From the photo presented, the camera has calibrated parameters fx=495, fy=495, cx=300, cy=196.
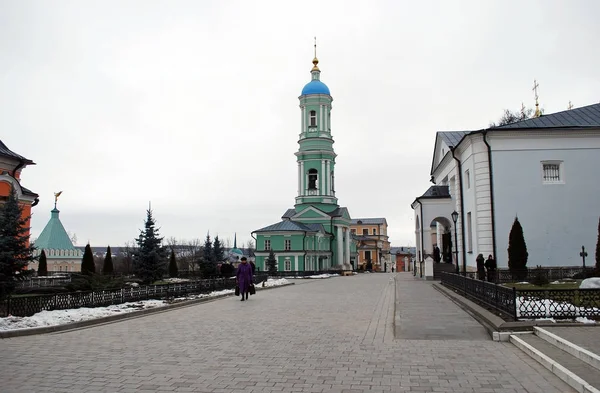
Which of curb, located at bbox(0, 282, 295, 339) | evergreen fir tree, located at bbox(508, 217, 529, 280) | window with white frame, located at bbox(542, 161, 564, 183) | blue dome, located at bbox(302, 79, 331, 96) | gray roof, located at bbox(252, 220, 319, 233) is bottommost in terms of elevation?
curb, located at bbox(0, 282, 295, 339)

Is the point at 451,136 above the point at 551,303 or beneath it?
above

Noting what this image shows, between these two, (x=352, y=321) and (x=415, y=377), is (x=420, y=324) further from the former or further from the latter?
(x=415, y=377)

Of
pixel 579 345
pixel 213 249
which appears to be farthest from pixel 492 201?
pixel 579 345

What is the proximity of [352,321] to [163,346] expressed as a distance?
16.2 ft

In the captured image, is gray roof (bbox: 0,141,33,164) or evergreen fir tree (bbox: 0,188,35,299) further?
gray roof (bbox: 0,141,33,164)

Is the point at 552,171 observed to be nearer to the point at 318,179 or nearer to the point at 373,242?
the point at 318,179

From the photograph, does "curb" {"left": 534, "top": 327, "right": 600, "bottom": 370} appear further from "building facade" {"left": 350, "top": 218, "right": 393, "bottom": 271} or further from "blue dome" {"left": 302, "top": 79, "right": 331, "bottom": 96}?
"building facade" {"left": 350, "top": 218, "right": 393, "bottom": 271}

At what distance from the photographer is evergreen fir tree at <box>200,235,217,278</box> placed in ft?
88.0

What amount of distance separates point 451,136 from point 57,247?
3600 cm

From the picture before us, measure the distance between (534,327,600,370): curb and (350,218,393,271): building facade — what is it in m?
78.1

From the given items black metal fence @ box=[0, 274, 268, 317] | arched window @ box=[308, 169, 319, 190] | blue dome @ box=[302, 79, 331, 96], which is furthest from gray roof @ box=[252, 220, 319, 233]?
black metal fence @ box=[0, 274, 268, 317]

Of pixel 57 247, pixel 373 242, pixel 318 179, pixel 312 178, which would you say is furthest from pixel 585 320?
pixel 373 242

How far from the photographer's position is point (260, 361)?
7375 millimetres

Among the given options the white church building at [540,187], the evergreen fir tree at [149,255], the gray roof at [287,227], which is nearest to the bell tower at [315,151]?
the gray roof at [287,227]
